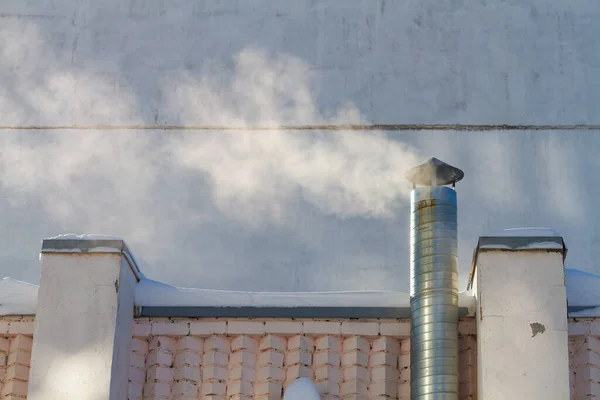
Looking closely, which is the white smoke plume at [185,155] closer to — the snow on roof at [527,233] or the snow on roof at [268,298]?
the snow on roof at [268,298]

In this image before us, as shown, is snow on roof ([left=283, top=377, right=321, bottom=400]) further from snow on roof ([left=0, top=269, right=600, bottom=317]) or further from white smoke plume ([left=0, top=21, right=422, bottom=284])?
white smoke plume ([left=0, top=21, right=422, bottom=284])

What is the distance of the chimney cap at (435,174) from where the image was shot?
1147cm

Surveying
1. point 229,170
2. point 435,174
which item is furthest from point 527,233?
point 229,170

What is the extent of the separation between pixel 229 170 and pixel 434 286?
838 centimetres

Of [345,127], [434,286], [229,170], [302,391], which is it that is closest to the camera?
[302,391]

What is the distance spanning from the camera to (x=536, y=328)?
10625 millimetres

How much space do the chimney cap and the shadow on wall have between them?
6.39 m

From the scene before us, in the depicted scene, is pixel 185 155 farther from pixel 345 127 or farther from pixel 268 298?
pixel 268 298

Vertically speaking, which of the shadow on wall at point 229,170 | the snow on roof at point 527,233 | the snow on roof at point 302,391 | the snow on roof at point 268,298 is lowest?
the snow on roof at point 302,391

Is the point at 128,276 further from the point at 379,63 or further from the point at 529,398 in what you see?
the point at 379,63

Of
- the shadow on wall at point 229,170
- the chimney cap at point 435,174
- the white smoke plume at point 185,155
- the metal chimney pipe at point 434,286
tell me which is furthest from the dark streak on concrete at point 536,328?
the white smoke plume at point 185,155

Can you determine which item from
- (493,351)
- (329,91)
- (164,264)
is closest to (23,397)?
(493,351)

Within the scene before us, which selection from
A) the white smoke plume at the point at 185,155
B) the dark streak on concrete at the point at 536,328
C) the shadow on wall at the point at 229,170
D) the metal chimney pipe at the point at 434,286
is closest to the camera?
the dark streak on concrete at the point at 536,328

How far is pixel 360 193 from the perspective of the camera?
18.8 metres
